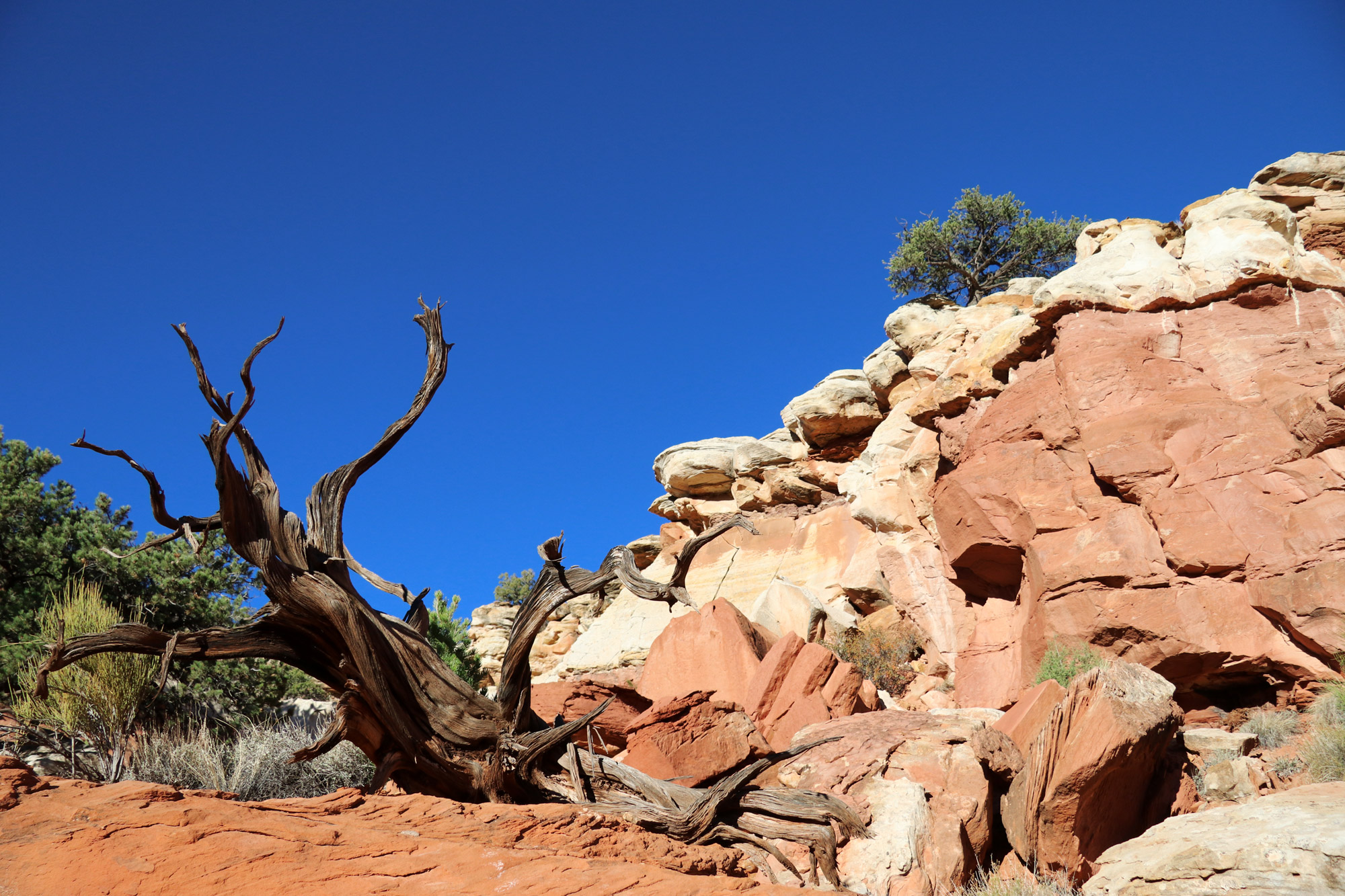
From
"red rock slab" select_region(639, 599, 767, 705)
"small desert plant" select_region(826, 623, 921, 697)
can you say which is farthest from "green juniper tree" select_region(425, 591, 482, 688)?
"small desert plant" select_region(826, 623, 921, 697)

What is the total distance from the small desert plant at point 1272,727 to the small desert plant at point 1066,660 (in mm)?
2027

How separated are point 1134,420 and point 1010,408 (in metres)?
2.49

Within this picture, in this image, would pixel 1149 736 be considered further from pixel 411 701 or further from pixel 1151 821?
pixel 411 701

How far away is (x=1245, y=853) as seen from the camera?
5.83m

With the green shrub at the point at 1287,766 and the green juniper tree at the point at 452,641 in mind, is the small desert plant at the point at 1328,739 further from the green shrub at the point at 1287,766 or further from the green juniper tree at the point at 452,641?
the green juniper tree at the point at 452,641

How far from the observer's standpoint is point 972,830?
25.5 ft

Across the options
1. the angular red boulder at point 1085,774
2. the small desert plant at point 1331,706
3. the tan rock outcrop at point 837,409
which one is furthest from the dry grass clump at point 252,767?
the tan rock outcrop at point 837,409

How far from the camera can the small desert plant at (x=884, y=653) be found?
57.3 ft

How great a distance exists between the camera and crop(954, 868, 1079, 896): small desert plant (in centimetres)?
607

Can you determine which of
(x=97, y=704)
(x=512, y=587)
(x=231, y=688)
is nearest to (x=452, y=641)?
(x=231, y=688)

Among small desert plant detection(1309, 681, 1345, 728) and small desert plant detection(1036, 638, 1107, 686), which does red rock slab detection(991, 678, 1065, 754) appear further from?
small desert plant detection(1036, 638, 1107, 686)

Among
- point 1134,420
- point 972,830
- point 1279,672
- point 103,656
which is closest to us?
point 972,830

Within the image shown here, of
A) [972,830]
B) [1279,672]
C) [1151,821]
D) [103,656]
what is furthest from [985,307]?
[103,656]

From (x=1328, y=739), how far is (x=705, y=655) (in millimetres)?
8012
